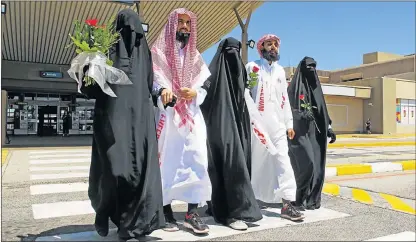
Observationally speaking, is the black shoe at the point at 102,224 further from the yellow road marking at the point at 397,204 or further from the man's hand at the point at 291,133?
the yellow road marking at the point at 397,204

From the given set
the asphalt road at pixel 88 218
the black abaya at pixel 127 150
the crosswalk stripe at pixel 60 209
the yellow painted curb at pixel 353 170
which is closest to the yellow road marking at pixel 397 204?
the asphalt road at pixel 88 218

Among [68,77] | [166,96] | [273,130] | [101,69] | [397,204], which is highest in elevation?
[68,77]

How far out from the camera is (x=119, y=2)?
13.8 m

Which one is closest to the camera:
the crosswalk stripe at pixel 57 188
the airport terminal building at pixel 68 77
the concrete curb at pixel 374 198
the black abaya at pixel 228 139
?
the black abaya at pixel 228 139

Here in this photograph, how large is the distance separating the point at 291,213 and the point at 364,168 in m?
5.49

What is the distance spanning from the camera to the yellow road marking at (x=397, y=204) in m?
4.90

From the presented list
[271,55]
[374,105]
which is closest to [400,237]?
[271,55]

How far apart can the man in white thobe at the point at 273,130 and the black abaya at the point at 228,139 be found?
0.44m

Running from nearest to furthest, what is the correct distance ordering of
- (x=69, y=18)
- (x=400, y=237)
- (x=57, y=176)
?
(x=400, y=237)
(x=57, y=176)
(x=69, y=18)

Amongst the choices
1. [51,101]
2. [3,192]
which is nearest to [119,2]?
[3,192]

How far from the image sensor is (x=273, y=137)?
4.14 meters

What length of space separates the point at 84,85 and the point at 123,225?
110 centimetres

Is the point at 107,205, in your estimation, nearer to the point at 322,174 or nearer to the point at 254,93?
the point at 254,93

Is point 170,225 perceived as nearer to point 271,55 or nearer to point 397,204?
point 271,55
